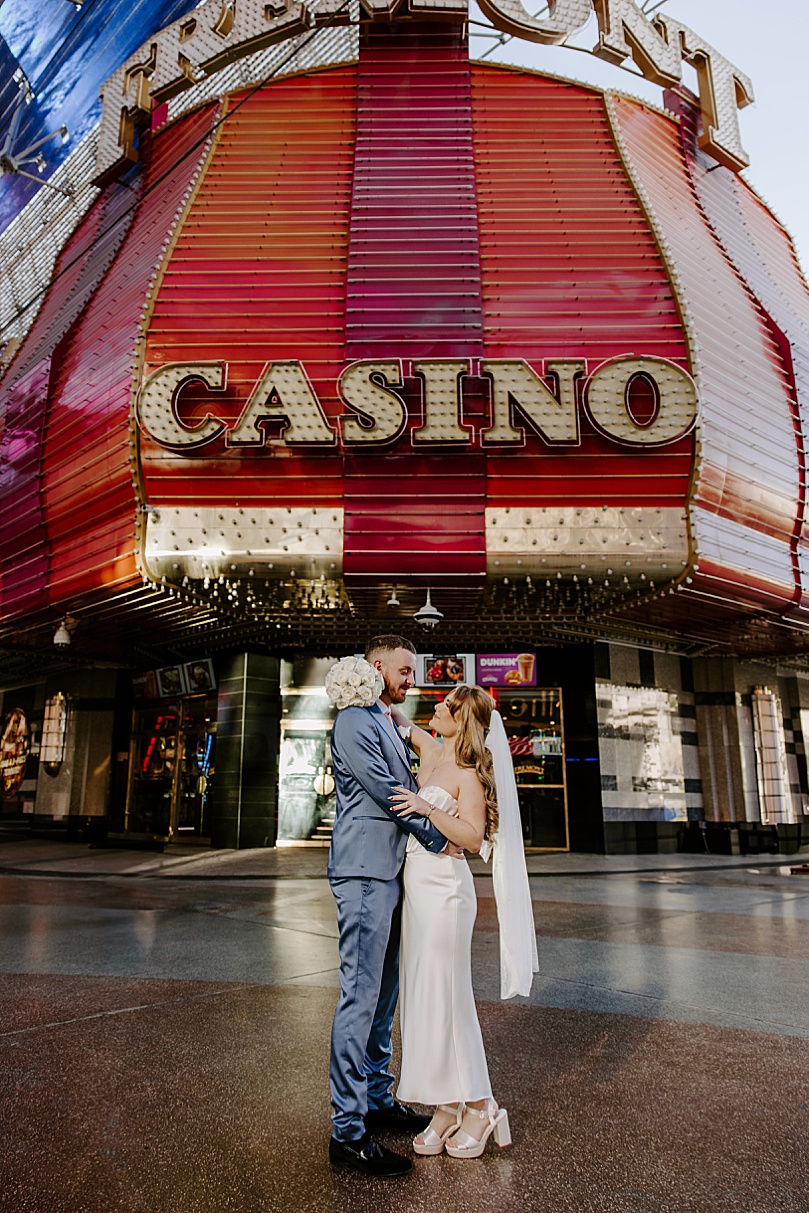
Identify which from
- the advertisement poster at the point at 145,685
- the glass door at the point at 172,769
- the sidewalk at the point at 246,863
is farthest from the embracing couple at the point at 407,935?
the advertisement poster at the point at 145,685

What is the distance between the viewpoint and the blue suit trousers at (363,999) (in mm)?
2953

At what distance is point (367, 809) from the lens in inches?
129

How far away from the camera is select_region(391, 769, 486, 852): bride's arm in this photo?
3.17 m

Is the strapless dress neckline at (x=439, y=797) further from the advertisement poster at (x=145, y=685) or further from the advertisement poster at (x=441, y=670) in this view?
the advertisement poster at (x=145, y=685)

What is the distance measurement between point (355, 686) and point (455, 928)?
3.69ft

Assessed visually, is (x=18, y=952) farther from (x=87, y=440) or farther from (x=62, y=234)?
(x=62, y=234)

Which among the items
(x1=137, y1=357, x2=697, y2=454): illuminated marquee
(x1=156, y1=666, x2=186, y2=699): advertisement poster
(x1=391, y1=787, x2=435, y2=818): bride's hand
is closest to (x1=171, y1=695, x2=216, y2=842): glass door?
(x1=156, y1=666, x2=186, y2=699): advertisement poster

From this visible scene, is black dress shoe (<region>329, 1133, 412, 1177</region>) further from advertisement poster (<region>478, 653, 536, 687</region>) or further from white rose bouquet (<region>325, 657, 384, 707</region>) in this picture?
advertisement poster (<region>478, 653, 536, 687</region>)

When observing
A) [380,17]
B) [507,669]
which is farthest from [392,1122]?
[380,17]

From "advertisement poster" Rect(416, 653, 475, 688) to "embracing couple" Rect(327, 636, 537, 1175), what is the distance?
44.7 ft

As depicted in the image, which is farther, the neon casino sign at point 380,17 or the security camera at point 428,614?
the neon casino sign at point 380,17

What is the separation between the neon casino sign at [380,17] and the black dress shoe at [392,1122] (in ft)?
53.9

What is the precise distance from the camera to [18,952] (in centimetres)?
664

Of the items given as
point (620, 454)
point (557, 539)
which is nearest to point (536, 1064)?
point (557, 539)
